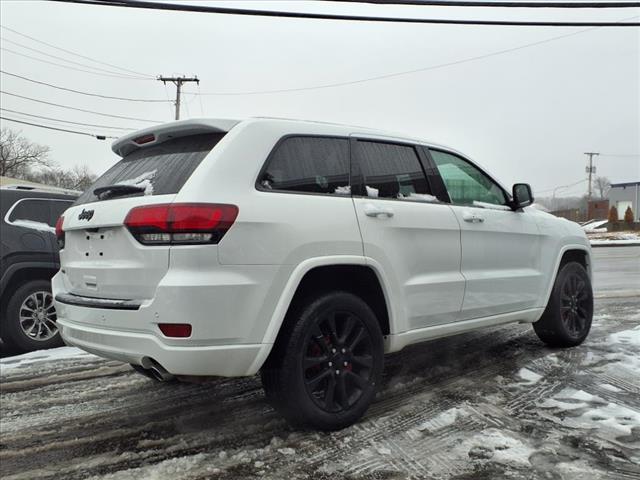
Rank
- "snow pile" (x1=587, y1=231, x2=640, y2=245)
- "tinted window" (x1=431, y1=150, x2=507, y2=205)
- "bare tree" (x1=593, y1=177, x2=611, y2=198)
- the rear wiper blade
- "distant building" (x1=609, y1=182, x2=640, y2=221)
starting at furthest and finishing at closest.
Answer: "bare tree" (x1=593, y1=177, x2=611, y2=198) < "distant building" (x1=609, y1=182, x2=640, y2=221) < "snow pile" (x1=587, y1=231, x2=640, y2=245) < "tinted window" (x1=431, y1=150, x2=507, y2=205) < the rear wiper blade

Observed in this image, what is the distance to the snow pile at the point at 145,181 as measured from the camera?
2.98 meters

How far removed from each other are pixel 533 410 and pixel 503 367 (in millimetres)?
1020

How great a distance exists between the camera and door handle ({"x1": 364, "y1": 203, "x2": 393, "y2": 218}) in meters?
3.35

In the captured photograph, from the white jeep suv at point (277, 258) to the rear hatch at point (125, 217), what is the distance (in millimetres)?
11

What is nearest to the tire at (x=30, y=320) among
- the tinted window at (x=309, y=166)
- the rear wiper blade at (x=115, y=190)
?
the rear wiper blade at (x=115, y=190)

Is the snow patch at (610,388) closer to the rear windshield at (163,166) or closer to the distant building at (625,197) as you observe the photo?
the rear windshield at (163,166)

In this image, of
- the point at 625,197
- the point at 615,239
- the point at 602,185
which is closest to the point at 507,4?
the point at 615,239

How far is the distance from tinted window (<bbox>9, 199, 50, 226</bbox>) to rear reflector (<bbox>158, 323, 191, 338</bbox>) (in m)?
3.89

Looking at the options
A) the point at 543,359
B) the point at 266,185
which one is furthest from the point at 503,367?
the point at 266,185

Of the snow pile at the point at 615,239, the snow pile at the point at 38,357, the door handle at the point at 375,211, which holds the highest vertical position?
the door handle at the point at 375,211

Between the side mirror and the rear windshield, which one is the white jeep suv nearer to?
the rear windshield

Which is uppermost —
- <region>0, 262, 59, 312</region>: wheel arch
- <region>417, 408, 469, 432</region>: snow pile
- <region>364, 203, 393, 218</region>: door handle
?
<region>364, 203, 393, 218</region>: door handle

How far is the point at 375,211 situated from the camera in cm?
336

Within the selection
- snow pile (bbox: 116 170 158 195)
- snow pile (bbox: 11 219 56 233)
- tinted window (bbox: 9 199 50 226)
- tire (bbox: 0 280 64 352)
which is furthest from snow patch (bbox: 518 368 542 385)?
tinted window (bbox: 9 199 50 226)
